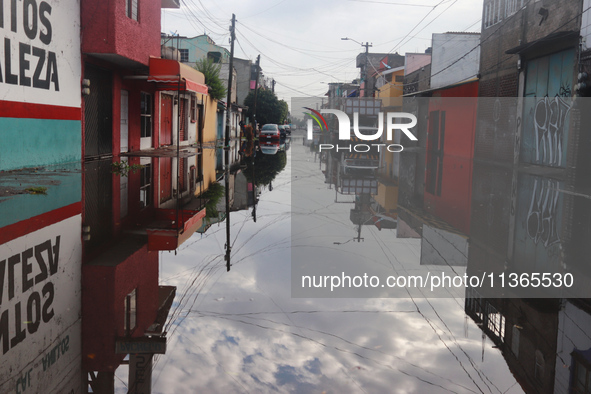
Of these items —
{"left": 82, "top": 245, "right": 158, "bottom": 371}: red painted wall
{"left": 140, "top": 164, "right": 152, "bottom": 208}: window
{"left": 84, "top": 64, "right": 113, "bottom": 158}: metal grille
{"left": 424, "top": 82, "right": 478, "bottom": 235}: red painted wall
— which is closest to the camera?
{"left": 82, "top": 245, "right": 158, "bottom": 371}: red painted wall

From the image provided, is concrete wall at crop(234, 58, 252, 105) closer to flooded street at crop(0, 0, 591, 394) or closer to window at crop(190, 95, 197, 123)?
window at crop(190, 95, 197, 123)

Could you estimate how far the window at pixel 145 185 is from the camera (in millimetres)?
9234

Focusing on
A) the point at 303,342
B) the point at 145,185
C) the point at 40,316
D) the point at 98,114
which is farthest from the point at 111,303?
the point at 98,114

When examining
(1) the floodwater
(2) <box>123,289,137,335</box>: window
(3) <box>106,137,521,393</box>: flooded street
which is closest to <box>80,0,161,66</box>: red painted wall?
(1) the floodwater

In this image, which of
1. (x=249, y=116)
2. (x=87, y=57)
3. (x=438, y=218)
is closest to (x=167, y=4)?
(x=87, y=57)

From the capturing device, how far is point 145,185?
36.0 ft

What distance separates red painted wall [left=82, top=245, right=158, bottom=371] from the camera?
128 inches

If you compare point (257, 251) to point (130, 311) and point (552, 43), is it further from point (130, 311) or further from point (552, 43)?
point (552, 43)

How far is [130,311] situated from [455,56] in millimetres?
32316

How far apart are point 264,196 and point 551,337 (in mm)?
8281

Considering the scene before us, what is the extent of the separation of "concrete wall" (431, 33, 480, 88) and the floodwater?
86.2 feet

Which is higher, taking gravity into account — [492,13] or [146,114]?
[492,13]

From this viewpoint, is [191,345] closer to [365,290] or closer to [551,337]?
[365,290]

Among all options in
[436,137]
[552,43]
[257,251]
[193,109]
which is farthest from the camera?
[436,137]
